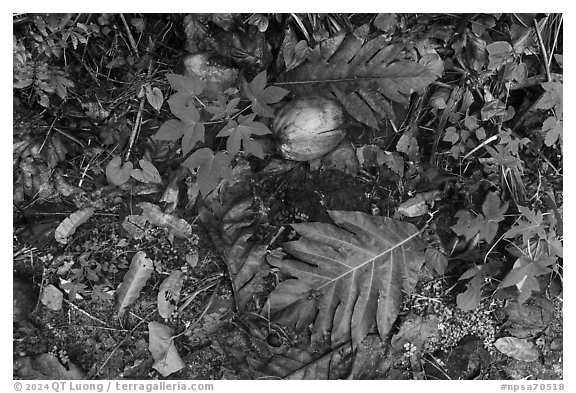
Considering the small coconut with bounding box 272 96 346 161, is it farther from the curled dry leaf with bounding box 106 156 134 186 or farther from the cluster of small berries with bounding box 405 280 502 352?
the cluster of small berries with bounding box 405 280 502 352

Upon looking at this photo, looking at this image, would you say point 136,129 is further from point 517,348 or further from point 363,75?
point 517,348

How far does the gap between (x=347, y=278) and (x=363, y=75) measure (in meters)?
0.97

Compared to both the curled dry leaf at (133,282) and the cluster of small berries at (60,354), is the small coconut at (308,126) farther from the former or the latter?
the cluster of small berries at (60,354)

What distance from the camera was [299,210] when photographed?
2.74 m

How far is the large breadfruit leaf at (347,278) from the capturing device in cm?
261

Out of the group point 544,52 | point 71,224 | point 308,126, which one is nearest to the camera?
point 308,126

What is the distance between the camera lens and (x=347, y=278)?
261cm

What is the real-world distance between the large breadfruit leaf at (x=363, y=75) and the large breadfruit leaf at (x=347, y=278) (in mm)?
545

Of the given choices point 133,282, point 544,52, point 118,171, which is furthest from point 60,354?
point 544,52

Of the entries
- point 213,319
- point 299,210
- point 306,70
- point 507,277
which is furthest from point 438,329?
point 306,70

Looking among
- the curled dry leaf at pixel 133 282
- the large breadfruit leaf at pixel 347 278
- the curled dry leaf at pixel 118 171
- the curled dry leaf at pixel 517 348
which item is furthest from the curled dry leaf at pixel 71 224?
the curled dry leaf at pixel 517 348

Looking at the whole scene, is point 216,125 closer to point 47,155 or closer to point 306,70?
point 306,70

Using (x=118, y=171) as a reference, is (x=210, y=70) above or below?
Result: above

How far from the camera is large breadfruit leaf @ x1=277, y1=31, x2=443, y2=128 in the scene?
2.51 m
